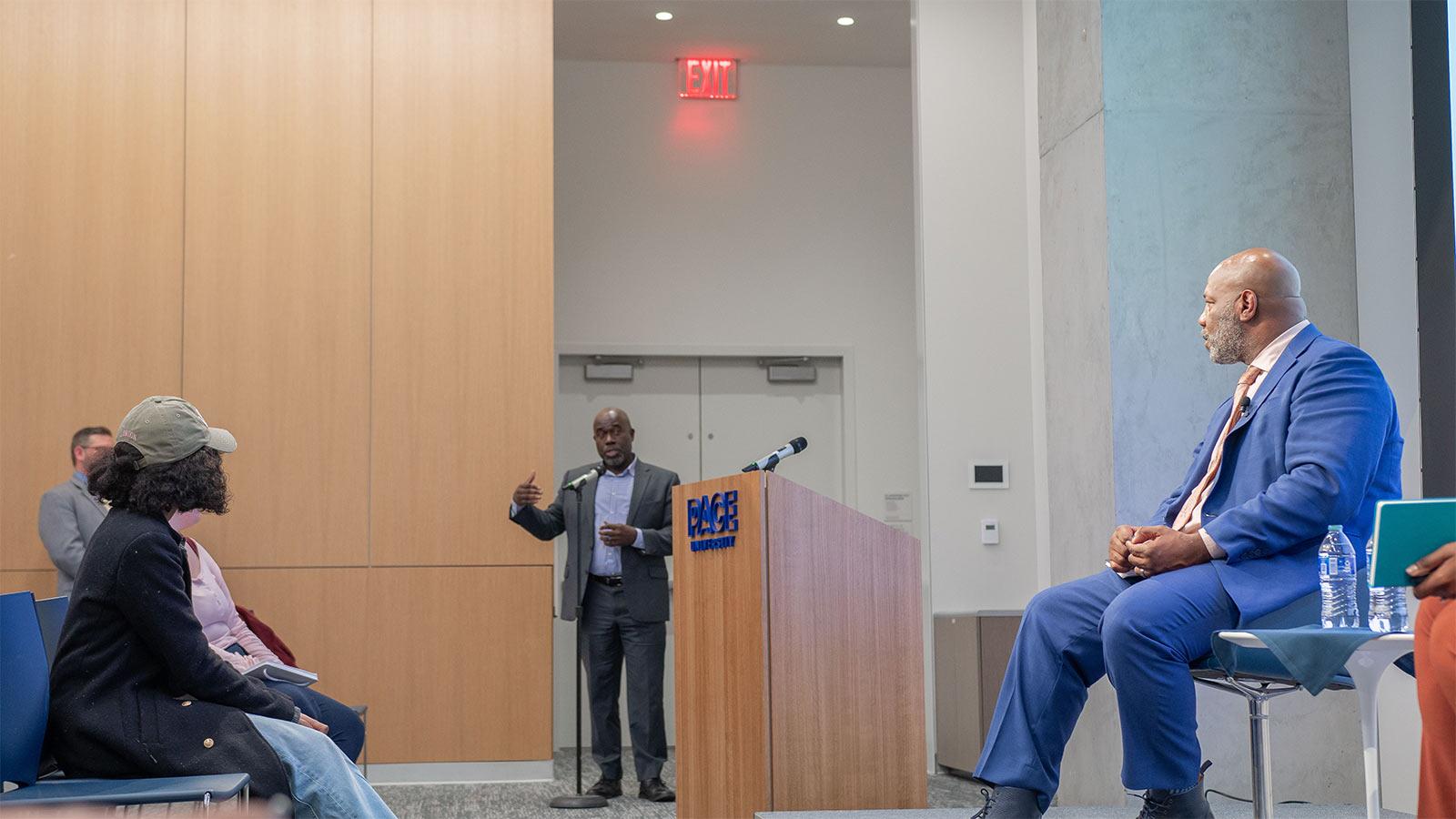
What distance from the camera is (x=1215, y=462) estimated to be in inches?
134

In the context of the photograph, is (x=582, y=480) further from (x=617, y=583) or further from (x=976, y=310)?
(x=976, y=310)

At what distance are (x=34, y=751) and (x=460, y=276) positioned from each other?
3853mm

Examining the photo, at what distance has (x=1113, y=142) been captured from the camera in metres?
5.38

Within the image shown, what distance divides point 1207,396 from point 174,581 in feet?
12.5

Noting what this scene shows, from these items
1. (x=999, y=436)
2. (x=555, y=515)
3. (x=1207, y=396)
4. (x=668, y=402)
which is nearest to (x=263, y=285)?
(x=555, y=515)

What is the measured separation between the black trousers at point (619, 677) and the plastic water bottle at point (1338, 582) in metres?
3.27

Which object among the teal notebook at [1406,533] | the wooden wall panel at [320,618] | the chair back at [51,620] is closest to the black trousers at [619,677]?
the wooden wall panel at [320,618]

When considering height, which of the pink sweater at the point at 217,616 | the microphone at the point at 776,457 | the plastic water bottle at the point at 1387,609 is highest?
the microphone at the point at 776,457

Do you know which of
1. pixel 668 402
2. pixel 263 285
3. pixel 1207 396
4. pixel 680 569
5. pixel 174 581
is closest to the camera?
pixel 174 581

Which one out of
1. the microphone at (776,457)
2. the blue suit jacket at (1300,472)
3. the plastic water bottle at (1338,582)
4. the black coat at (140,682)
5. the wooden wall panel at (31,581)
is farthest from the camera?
A: the wooden wall panel at (31,581)

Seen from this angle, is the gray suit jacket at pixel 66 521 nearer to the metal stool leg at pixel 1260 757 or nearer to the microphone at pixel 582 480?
the microphone at pixel 582 480

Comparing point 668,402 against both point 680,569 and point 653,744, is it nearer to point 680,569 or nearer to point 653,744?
point 653,744

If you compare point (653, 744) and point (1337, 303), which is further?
point (653, 744)

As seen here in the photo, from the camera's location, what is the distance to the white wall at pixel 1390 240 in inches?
195
